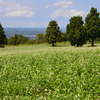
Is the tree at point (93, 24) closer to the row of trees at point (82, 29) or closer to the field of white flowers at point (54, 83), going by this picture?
the row of trees at point (82, 29)

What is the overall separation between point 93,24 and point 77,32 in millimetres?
9013

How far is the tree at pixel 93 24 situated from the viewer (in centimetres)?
4518

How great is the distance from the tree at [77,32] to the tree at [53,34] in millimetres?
12703

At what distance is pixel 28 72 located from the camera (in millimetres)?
11656

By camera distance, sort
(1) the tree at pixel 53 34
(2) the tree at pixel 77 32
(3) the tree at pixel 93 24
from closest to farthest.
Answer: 1. (2) the tree at pixel 77 32
2. (3) the tree at pixel 93 24
3. (1) the tree at pixel 53 34

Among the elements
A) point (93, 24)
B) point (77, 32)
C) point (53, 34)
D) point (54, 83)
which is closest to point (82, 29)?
point (77, 32)

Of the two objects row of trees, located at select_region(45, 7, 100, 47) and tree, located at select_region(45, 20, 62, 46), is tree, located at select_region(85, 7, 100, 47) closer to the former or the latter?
row of trees, located at select_region(45, 7, 100, 47)

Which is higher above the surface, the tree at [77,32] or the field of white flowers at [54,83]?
the tree at [77,32]

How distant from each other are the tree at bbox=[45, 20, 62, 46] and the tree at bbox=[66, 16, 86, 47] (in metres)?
12.7

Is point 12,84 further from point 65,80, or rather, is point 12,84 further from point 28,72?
point 65,80

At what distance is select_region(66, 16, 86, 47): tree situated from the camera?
1673 inches

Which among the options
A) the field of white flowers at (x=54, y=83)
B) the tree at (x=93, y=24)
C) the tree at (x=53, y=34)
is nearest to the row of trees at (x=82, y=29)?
the tree at (x=93, y=24)

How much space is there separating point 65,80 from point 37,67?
4.23 metres

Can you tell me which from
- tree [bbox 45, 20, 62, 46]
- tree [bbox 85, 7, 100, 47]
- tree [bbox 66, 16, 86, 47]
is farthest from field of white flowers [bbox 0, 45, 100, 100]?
tree [bbox 45, 20, 62, 46]
